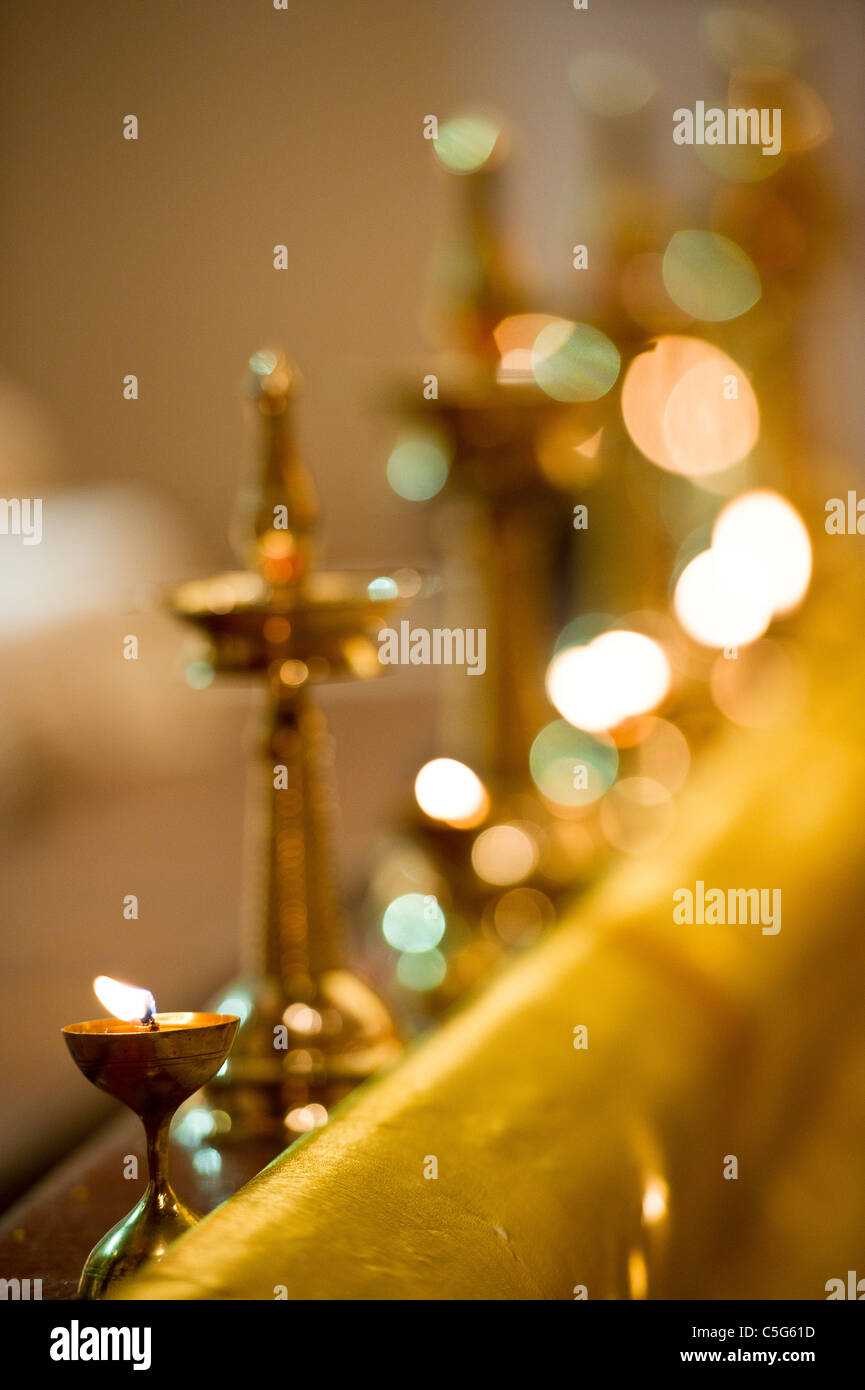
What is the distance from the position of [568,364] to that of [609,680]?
24 centimetres

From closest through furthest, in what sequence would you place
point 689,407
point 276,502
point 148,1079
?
point 148,1079 < point 276,502 < point 689,407

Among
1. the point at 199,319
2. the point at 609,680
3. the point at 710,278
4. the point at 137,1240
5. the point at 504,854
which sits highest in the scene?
the point at 199,319

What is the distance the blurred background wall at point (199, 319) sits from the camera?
1.64 meters

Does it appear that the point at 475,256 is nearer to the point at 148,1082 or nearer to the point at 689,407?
the point at 689,407

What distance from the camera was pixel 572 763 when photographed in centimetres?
102

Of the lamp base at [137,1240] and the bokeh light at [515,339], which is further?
the bokeh light at [515,339]

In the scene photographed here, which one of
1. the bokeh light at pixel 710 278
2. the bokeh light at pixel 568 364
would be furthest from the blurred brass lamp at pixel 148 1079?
the bokeh light at pixel 710 278

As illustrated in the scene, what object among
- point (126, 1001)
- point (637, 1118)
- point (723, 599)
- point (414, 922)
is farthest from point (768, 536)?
point (126, 1001)

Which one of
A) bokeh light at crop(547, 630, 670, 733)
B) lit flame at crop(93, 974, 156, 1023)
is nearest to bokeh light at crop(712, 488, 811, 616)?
bokeh light at crop(547, 630, 670, 733)

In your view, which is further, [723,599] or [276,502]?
[723,599]

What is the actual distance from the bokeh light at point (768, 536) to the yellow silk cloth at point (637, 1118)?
332 mm

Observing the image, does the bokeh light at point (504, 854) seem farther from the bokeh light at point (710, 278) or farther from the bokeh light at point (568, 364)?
the bokeh light at point (710, 278)

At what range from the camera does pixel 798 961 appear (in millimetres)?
554
